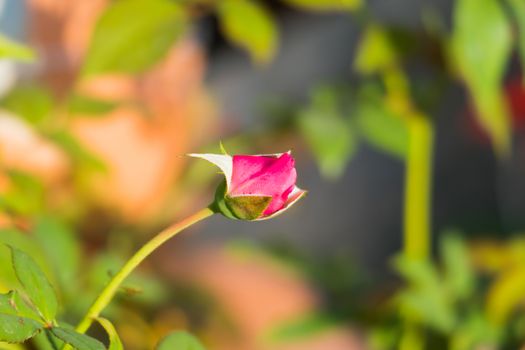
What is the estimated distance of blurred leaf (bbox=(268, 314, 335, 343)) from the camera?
674 mm

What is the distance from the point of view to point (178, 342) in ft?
0.93

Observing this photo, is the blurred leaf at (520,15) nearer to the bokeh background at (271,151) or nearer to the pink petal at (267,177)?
the bokeh background at (271,151)

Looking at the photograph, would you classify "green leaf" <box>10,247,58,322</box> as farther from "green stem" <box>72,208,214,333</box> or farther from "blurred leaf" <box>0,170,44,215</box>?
"blurred leaf" <box>0,170,44,215</box>

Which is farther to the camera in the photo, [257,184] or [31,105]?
[31,105]

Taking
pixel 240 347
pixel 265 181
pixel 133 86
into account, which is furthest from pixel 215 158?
pixel 133 86

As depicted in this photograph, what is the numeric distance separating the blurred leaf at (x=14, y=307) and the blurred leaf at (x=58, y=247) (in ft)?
0.71

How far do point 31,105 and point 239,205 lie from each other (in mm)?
340

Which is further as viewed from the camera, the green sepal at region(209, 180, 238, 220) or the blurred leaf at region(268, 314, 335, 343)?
the blurred leaf at region(268, 314, 335, 343)

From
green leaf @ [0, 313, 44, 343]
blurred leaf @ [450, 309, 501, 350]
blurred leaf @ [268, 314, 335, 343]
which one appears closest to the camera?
green leaf @ [0, 313, 44, 343]

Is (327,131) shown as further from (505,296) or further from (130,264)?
(130,264)

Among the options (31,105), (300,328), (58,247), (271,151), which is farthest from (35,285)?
(271,151)

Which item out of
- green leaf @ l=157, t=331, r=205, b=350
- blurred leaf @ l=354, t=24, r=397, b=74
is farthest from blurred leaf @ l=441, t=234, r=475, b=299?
green leaf @ l=157, t=331, r=205, b=350

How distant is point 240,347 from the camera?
36.0 inches

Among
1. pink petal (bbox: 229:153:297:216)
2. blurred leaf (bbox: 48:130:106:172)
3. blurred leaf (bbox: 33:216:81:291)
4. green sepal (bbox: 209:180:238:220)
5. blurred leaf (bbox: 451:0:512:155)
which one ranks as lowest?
green sepal (bbox: 209:180:238:220)
